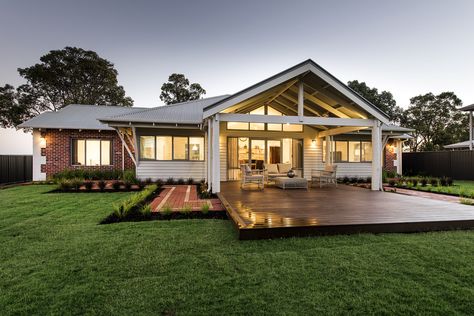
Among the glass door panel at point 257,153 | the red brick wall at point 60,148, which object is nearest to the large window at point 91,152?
the red brick wall at point 60,148

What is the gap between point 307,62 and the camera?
794 cm

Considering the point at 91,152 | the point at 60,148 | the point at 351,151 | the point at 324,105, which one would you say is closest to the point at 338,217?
the point at 324,105

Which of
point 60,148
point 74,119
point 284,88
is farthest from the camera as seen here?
point 74,119

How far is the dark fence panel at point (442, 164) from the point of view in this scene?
14430 millimetres

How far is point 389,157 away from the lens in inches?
597

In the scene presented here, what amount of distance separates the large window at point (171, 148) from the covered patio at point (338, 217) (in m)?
6.32

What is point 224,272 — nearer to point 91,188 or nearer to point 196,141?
point 91,188

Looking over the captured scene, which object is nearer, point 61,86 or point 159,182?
point 159,182

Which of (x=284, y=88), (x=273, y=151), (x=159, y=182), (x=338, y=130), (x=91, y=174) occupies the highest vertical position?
(x=284, y=88)

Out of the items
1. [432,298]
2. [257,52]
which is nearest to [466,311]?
[432,298]

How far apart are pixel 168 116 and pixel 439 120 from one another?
99.4ft

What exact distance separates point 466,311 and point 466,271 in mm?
1045

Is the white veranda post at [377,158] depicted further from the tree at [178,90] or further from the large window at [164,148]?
the tree at [178,90]

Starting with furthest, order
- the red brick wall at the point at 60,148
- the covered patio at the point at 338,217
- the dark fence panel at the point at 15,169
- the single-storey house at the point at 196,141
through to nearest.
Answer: the red brick wall at the point at 60,148, the dark fence panel at the point at 15,169, the single-storey house at the point at 196,141, the covered patio at the point at 338,217
